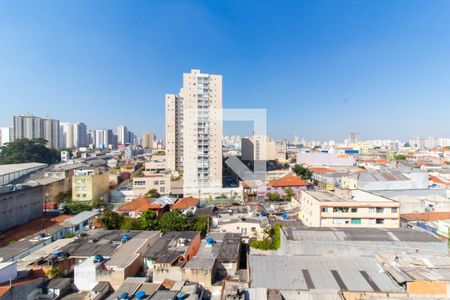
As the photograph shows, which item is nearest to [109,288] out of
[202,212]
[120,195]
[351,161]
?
[202,212]

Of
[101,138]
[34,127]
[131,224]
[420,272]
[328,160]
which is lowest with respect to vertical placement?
[131,224]

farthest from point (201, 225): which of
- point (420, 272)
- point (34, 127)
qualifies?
point (34, 127)

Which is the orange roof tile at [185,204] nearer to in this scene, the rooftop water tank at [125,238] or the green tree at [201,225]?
the green tree at [201,225]

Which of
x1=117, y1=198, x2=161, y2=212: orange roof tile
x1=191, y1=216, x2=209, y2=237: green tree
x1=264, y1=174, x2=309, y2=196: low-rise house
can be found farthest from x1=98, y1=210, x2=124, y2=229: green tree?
x1=264, y1=174, x2=309, y2=196: low-rise house

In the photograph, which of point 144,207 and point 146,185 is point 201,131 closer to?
point 146,185

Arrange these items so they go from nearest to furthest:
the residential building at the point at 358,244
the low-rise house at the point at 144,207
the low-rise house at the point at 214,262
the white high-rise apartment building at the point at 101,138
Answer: the low-rise house at the point at 214,262 → the residential building at the point at 358,244 → the low-rise house at the point at 144,207 → the white high-rise apartment building at the point at 101,138

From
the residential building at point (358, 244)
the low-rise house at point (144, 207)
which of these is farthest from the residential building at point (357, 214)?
the low-rise house at point (144, 207)
